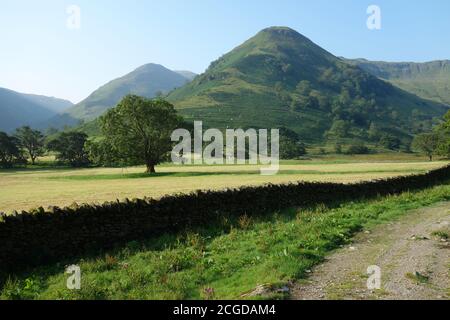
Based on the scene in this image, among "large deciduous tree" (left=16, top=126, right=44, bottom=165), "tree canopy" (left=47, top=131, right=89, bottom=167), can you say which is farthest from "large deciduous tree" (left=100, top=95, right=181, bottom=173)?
"large deciduous tree" (left=16, top=126, right=44, bottom=165)

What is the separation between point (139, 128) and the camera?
6675cm

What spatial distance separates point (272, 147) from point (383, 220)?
14913 cm

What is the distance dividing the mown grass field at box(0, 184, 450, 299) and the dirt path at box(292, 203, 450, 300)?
58cm

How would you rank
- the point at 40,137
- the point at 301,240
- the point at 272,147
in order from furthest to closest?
1. the point at 272,147
2. the point at 40,137
3. the point at 301,240

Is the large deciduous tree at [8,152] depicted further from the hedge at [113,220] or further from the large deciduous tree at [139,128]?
the hedge at [113,220]

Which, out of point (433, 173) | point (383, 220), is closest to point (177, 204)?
point (383, 220)

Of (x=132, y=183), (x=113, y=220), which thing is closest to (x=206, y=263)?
(x=113, y=220)

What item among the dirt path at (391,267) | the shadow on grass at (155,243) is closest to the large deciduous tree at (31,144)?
the shadow on grass at (155,243)

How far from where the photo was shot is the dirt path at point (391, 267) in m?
9.84

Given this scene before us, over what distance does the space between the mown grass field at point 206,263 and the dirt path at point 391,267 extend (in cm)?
58

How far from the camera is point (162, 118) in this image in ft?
217

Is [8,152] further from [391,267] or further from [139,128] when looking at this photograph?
[391,267]

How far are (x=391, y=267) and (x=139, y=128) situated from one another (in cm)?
5827
